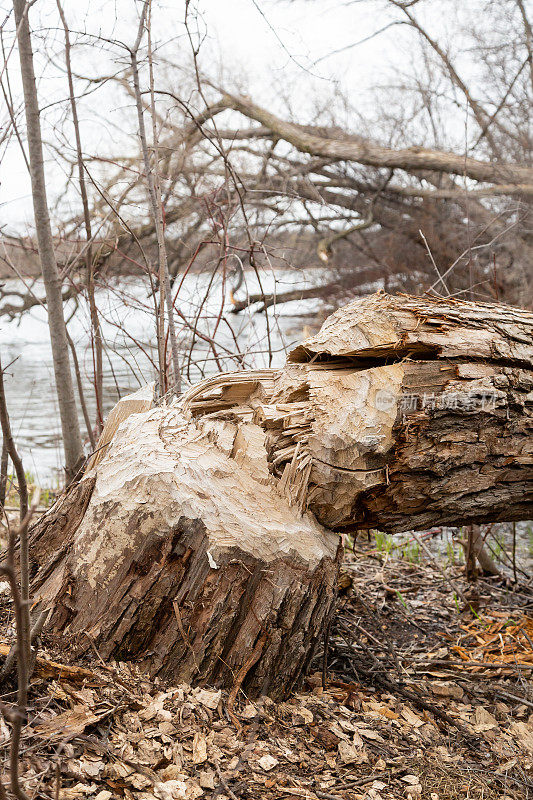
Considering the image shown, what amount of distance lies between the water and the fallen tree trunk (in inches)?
21.4

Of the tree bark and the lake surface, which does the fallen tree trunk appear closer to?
the lake surface

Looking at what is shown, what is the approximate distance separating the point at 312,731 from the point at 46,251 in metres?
2.23

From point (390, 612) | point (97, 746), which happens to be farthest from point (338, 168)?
point (97, 746)

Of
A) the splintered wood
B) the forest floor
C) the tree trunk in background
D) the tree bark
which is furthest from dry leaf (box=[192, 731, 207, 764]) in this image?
the tree bark

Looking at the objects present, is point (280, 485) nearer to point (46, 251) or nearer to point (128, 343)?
point (46, 251)

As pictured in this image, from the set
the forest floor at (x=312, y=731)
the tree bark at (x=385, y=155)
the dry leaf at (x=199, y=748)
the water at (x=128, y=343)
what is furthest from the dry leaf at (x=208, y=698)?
Result: the tree bark at (x=385, y=155)

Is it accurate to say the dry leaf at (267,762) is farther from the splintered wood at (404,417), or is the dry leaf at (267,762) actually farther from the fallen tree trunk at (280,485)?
the splintered wood at (404,417)

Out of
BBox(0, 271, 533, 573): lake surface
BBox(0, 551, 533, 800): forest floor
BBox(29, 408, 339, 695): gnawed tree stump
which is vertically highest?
BBox(0, 271, 533, 573): lake surface

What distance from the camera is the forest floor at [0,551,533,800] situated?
1323 mm

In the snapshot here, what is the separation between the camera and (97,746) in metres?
1.35

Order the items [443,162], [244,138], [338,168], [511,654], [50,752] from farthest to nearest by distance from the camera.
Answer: [338,168] < [443,162] < [244,138] < [511,654] < [50,752]

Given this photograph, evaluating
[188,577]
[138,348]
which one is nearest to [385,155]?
[138,348]

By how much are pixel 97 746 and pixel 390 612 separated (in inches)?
70.0

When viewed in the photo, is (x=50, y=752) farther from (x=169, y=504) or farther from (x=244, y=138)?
(x=244, y=138)
